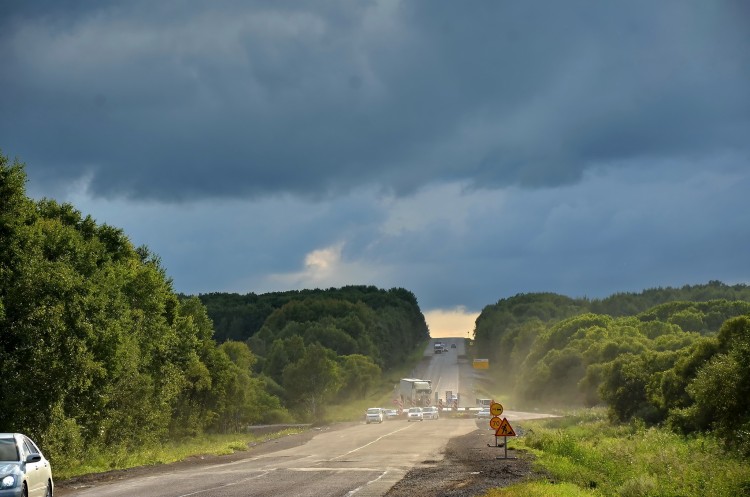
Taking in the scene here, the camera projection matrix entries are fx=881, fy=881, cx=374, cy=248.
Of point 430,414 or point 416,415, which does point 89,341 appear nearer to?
point 416,415

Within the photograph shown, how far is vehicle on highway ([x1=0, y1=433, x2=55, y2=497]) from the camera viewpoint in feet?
60.1

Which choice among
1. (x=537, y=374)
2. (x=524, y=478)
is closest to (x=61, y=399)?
(x=524, y=478)

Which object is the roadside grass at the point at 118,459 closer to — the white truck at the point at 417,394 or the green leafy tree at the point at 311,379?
the green leafy tree at the point at 311,379

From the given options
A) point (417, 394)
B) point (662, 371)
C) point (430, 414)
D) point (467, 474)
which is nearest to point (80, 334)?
point (467, 474)

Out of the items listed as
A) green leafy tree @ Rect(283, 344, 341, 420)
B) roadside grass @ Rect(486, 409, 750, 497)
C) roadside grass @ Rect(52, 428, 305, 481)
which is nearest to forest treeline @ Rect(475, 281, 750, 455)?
roadside grass @ Rect(486, 409, 750, 497)

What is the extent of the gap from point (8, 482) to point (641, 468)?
836 inches

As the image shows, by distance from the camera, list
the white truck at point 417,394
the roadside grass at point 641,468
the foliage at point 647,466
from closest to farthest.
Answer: the roadside grass at point 641,468 → the foliage at point 647,466 → the white truck at point 417,394

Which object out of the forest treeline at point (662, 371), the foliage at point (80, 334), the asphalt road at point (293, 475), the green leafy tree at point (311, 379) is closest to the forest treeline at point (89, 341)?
the foliage at point (80, 334)

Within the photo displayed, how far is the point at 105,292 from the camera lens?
42.3 m

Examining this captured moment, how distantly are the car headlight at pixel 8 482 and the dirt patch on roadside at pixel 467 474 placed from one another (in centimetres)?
979

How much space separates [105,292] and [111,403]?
31.3 ft

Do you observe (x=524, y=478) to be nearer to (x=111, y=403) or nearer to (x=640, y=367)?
(x=111, y=403)

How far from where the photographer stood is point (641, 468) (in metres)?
30.8

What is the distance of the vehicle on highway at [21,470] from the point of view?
1831 cm
